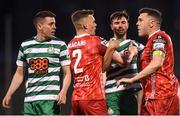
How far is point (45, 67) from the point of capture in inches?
294

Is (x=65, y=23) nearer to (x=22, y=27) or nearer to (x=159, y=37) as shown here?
(x=22, y=27)

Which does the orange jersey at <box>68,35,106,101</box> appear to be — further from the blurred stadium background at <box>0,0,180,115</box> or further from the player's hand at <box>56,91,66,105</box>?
the blurred stadium background at <box>0,0,180,115</box>

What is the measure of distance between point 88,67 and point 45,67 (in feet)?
1.68

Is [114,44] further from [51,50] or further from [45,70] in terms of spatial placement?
[45,70]

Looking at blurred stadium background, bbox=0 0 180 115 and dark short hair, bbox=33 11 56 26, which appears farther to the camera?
blurred stadium background, bbox=0 0 180 115

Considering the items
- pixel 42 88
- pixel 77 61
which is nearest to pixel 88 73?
pixel 77 61

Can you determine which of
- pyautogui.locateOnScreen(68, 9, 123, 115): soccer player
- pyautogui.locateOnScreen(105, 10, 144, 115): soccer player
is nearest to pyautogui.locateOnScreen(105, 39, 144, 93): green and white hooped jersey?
pyautogui.locateOnScreen(105, 10, 144, 115): soccer player

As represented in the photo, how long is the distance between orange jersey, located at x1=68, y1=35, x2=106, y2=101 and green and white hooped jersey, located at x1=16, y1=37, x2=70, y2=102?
146mm

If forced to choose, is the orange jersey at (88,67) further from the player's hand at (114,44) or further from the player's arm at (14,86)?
the player's arm at (14,86)

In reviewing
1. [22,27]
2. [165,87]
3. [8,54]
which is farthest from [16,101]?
[165,87]

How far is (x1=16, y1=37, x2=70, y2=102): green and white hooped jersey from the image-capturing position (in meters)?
7.48

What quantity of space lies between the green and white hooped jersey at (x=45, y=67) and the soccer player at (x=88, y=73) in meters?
0.15

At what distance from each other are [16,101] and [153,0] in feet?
29.9

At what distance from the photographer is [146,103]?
721 centimetres
